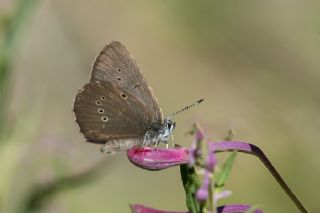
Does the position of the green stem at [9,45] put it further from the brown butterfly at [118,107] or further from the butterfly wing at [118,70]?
the butterfly wing at [118,70]

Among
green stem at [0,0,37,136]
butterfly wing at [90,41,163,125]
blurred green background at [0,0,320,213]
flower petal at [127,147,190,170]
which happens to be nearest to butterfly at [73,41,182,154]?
butterfly wing at [90,41,163,125]

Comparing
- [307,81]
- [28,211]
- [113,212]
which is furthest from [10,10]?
[307,81]

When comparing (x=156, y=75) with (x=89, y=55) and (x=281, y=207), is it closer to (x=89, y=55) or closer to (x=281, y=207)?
(x=89, y=55)

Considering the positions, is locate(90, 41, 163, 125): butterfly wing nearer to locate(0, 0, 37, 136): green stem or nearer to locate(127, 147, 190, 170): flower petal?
locate(127, 147, 190, 170): flower petal

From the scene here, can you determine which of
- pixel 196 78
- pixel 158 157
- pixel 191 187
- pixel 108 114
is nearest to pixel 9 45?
pixel 108 114

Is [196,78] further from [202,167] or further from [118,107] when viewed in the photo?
[202,167]

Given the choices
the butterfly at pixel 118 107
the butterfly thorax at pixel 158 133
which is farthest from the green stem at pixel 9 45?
the butterfly thorax at pixel 158 133

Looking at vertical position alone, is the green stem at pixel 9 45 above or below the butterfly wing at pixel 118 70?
above
